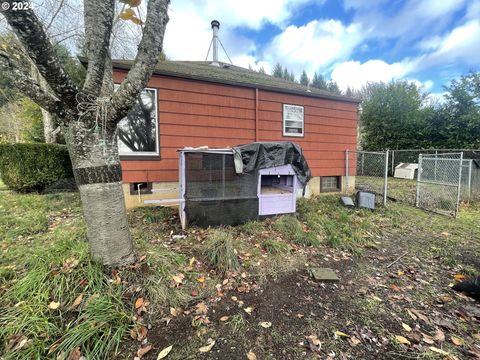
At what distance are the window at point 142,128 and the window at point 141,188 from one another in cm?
75

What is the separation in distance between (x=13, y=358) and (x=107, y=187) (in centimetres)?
146

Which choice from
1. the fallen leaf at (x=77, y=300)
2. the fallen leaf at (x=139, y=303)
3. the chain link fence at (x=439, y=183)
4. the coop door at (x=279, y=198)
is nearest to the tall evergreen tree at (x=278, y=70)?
the chain link fence at (x=439, y=183)

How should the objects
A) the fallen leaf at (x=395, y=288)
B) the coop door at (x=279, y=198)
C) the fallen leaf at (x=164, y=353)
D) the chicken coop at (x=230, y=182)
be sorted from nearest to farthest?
1. the fallen leaf at (x=164, y=353)
2. the fallen leaf at (x=395, y=288)
3. the chicken coop at (x=230, y=182)
4. the coop door at (x=279, y=198)

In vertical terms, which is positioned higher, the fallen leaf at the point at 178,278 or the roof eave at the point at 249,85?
the roof eave at the point at 249,85

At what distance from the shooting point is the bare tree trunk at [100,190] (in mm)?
2189

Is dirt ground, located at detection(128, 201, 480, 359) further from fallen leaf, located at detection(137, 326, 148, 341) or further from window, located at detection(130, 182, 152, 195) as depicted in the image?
window, located at detection(130, 182, 152, 195)

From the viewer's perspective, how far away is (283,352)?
71.1 inches

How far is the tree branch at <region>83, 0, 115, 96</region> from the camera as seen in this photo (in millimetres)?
2148

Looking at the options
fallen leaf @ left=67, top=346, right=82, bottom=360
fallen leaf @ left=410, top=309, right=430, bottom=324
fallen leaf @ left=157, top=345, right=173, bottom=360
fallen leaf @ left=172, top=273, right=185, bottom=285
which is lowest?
fallen leaf @ left=410, top=309, right=430, bottom=324

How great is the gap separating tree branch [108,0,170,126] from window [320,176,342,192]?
645cm

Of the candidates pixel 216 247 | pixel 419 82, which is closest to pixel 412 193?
pixel 216 247

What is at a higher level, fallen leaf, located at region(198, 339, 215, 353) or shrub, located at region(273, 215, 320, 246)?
shrub, located at region(273, 215, 320, 246)

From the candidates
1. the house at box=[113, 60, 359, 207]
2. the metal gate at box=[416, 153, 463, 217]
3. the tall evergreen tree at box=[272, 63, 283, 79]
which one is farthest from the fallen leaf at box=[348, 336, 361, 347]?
the tall evergreen tree at box=[272, 63, 283, 79]

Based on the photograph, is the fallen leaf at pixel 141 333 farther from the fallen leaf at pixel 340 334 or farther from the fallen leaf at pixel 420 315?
the fallen leaf at pixel 420 315
